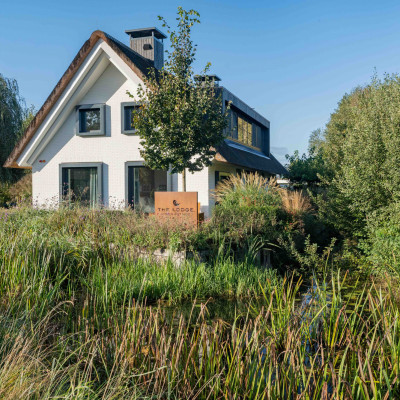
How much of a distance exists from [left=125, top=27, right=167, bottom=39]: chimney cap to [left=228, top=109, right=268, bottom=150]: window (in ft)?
14.4

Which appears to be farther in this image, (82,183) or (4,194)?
(4,194)

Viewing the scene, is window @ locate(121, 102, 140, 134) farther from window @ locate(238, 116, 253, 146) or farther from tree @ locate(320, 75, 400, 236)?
tree @ locate(320, 75, 400, 236)

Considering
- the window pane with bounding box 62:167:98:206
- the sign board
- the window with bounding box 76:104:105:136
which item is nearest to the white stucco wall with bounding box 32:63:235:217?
the window with bounding box 76:104:105:136

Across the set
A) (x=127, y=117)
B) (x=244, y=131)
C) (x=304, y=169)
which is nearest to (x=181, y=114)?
(x=127, y=117)

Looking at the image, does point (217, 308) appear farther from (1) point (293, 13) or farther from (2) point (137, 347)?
(1) point (293, 13)

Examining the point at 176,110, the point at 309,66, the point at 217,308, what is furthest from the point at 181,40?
the point at 217,308

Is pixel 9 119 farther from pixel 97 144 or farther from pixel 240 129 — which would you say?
pixel 240 129

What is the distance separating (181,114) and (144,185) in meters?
3.97

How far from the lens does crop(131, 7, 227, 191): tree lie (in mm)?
10570

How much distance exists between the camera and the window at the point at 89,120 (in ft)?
45.8

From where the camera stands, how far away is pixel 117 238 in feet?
24.2

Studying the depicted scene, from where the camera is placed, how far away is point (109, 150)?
13.9 m

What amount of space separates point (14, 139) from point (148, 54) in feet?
28.7

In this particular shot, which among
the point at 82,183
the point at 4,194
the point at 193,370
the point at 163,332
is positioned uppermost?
the point at 82,183
